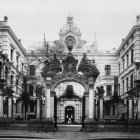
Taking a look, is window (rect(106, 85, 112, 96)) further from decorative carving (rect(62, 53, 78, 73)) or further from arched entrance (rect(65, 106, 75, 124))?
decorative carving (rect(62, 53, 78, 73))

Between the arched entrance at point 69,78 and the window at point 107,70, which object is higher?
the window at point 107,70

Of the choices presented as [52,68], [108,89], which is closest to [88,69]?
[52,68]

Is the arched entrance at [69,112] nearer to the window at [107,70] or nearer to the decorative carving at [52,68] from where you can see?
the window at [107,70]

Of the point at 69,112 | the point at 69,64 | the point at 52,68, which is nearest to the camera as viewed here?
the point at 52,68

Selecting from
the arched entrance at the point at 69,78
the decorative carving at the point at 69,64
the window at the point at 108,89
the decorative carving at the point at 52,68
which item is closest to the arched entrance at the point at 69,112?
the window at the point at 108,89

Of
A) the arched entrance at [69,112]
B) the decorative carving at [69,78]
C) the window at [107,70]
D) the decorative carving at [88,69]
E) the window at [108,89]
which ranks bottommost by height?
the arched entrance at [69,112]

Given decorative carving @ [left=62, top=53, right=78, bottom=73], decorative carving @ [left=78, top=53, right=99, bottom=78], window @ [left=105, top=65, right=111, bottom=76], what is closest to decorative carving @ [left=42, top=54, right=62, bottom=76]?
decorative carving @ [left=62, top=53, right=78, bottom=73]

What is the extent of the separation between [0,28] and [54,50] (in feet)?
22.4

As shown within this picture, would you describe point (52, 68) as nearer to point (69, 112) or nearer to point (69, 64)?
point (69, 64)

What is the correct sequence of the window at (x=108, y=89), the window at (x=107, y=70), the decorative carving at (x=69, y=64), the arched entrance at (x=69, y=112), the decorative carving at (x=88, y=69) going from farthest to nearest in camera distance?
1. the window at (x=107, y=70)
2. the window at (x=108, y=89)
3. the arched entrance at (x=69, y=112)
4. the decorative carving at (x=69, y=64)
5. the decorative carving at (x=88, y=69)

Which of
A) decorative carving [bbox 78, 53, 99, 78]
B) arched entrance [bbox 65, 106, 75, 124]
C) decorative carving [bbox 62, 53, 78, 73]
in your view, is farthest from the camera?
arched entrance [bbox 65, 106, 75, 124]

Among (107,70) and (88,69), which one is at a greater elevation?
(107,70)

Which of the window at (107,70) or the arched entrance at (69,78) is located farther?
the window at (107,70)

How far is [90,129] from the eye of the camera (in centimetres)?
2453
